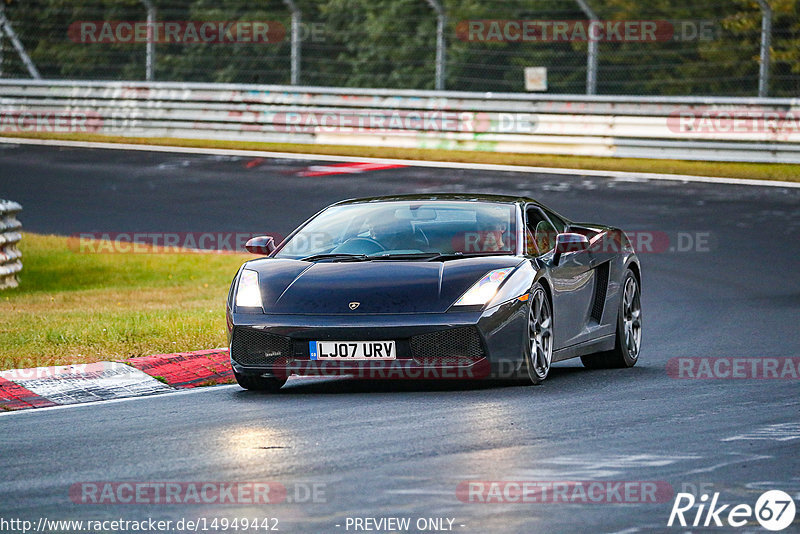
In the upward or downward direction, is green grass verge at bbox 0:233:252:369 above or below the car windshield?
below

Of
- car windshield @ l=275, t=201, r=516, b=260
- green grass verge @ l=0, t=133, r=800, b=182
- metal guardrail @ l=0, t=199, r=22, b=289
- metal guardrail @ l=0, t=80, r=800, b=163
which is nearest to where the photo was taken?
car windshield @ l=275, t=201, r=516, b=260

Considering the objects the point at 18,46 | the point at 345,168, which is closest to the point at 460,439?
the point at 345,168

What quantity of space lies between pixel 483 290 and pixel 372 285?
2.11 ft

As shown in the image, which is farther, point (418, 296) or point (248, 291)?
point (248, 291)

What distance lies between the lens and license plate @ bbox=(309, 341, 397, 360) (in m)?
8.58

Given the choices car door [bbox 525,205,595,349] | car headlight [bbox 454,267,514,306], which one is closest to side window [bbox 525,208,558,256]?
car door [bbox 525,205,595,349]

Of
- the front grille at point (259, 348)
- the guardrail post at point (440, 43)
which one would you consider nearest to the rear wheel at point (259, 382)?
the front grille at point (259, 348)

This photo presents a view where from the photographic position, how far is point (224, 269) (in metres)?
17.2

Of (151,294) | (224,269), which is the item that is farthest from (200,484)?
(224,269)

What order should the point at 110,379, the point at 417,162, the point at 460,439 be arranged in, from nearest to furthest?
the point at 460,439
the point at 110,379
the point at 417,162

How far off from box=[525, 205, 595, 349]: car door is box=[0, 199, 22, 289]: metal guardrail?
7.29 metres

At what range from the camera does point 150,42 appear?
2895 centimetres

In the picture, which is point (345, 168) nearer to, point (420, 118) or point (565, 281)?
point (420, 118)

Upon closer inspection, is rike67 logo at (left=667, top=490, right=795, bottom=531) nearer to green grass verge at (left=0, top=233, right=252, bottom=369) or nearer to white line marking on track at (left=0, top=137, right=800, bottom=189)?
green grass verge at (left=0, top=233, right=252, bottom=369)
